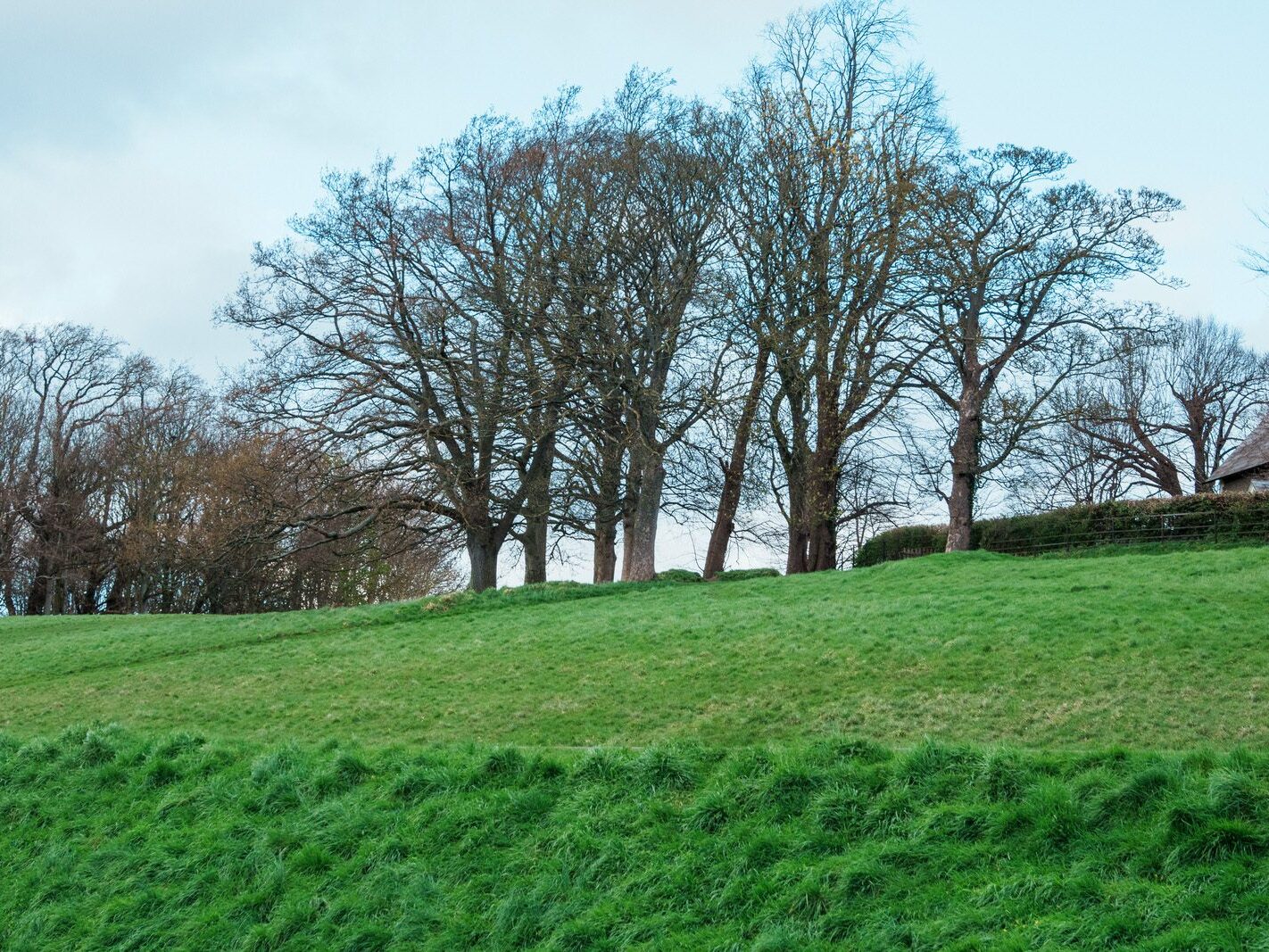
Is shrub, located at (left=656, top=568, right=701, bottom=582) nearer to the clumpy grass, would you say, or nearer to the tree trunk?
the tree trunk

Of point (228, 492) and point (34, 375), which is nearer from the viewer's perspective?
point (228, 492)

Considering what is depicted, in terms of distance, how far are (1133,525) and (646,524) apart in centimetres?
1190

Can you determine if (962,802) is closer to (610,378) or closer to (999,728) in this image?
(999,728)

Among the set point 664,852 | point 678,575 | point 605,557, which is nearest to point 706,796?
point 664,852

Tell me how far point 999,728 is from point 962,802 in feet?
15.0

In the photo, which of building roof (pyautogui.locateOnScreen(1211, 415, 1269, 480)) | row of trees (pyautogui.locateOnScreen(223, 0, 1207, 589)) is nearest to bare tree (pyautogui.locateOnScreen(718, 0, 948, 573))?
row of trees (pyautogui.locateOnScreen(223, 0, 1207, 589))

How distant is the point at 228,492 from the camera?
2683cm

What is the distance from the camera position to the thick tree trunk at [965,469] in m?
28.0

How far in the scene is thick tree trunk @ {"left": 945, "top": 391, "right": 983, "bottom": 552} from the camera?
28000 mm

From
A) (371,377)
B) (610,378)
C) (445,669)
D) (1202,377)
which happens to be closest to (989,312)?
(610,378)

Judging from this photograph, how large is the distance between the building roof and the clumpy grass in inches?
1238

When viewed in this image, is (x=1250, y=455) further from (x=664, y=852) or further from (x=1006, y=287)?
(x=664, y=852)

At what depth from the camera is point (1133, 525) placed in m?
27.2

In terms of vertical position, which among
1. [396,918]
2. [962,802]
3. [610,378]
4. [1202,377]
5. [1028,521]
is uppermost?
[1202,377]
